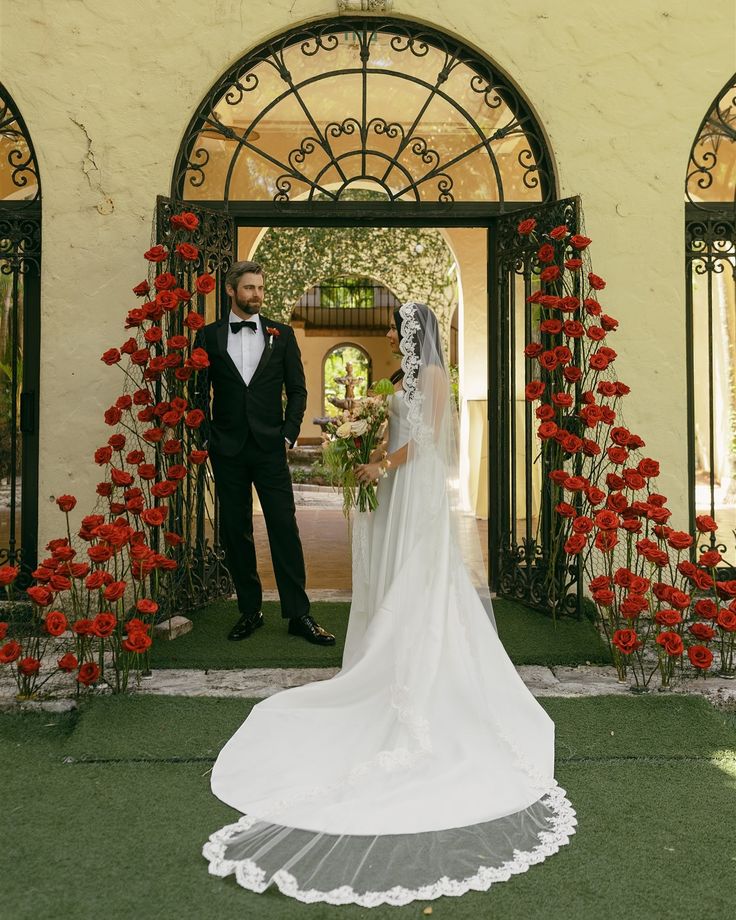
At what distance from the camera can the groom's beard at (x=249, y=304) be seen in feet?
14.5

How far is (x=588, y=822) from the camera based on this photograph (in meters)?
2.60

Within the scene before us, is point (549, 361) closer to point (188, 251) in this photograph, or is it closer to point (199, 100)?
point (188, 251)

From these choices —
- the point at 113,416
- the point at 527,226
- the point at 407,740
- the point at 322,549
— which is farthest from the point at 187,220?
the point at 322,549

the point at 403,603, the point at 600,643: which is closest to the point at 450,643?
the point at 403,603

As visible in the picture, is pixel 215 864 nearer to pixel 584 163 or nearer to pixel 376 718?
pixel 376 718

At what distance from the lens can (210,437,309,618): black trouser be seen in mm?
4520

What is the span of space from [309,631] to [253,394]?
1.34 metres

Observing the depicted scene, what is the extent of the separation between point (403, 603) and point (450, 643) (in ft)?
0.81

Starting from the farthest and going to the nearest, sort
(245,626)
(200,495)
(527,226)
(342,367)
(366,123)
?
1. (342,367)
2. (366,123)
3. (200,495)
4. (527,226)
5. (245,626)

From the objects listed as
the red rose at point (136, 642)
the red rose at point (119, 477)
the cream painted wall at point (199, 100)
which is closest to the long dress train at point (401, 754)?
the red rose at point (136, 642)

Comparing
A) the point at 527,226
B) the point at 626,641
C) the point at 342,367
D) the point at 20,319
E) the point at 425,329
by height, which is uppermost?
the point at 342,367

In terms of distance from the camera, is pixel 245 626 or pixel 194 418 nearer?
pixel 194 418

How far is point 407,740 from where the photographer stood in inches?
114

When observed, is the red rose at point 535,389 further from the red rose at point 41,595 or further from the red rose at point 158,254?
the red rose at point 41,595
